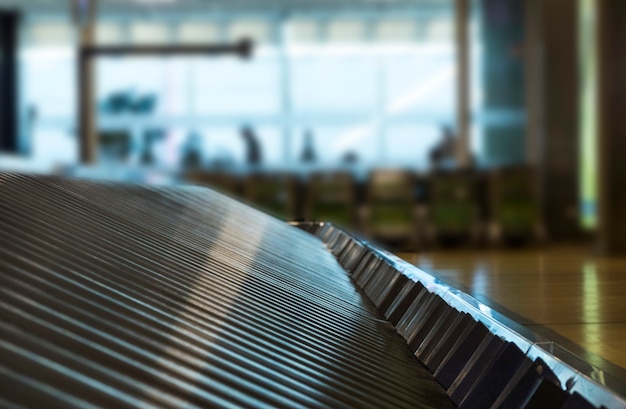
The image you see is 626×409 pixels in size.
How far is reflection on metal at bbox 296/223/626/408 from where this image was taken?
43.2 inches

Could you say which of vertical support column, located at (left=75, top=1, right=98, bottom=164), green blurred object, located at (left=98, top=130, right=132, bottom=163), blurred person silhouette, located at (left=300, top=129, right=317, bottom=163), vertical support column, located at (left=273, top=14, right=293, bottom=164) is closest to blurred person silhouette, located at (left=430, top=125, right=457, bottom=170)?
blurred person silhouette, located at (left=300, top=129, right=317, bottom=163)

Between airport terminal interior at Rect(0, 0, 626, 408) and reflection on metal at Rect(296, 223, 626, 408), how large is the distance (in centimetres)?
177

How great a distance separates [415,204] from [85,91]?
4240 millimetres

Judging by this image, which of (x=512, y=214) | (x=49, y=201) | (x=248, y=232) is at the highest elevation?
(x=49, y=201)

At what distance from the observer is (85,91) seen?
880 centimetres

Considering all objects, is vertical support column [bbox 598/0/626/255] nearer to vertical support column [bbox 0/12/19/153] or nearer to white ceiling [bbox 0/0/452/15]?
white ceiling [bbox 0/0/452/15]

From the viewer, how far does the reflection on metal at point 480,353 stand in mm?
1097

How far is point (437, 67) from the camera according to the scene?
508 inches

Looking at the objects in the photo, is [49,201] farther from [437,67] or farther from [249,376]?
[437,67]

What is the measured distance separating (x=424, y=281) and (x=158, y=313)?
85 centimetres

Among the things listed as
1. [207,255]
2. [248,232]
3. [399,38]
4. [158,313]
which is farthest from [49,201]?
[399,38]

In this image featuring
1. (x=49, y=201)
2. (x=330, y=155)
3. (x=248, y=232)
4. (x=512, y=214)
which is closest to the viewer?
(x=49, y=201)

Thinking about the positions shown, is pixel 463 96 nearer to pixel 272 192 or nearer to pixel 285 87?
pixel 272 192

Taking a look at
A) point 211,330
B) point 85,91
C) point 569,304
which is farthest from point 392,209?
point 211,330
